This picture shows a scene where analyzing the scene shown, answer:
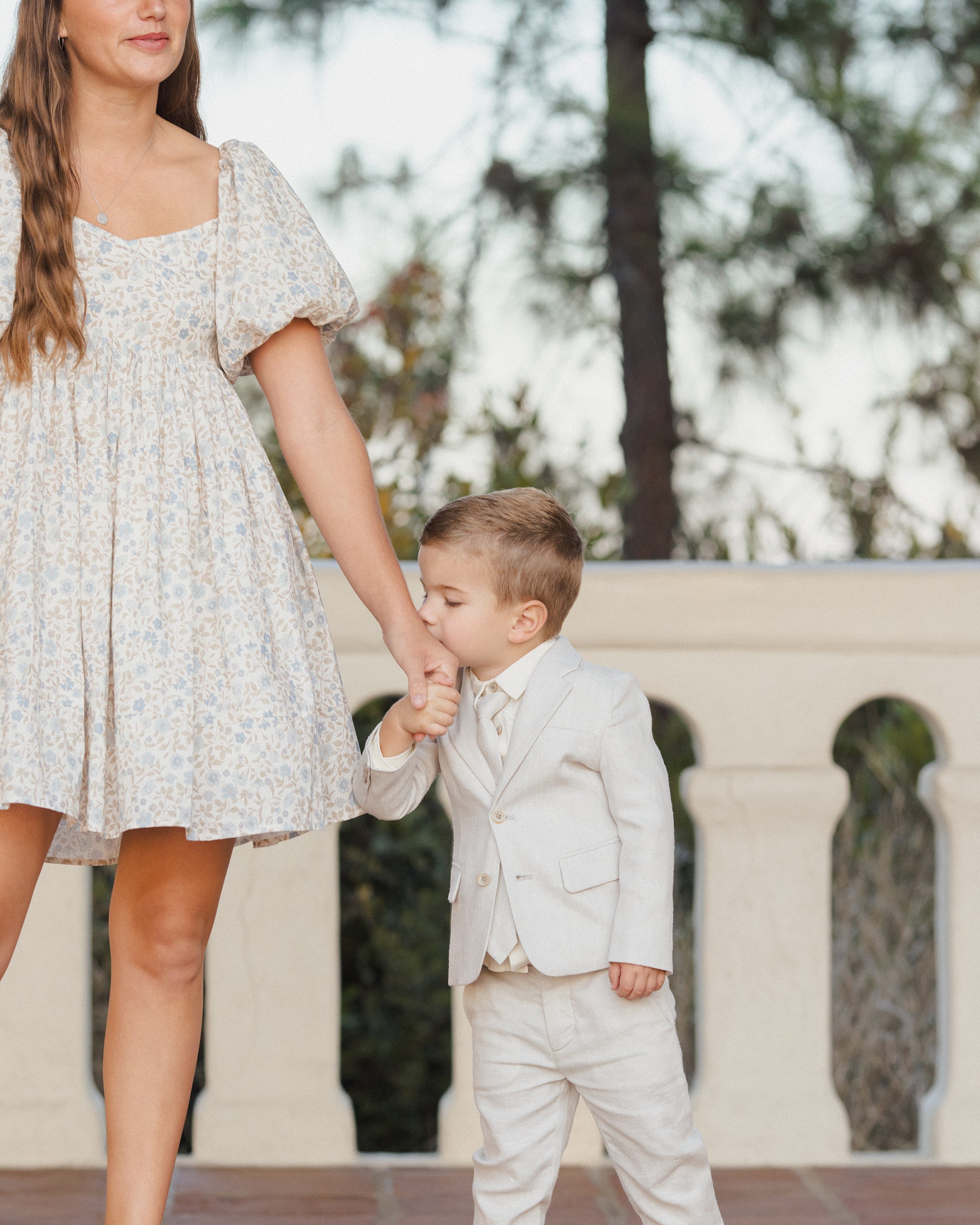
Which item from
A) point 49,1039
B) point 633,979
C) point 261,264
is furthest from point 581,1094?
point 261,264

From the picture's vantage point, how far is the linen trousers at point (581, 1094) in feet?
5.83

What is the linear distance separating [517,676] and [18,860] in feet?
1.98

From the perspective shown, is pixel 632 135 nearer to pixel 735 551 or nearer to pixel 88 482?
pixel 735 551

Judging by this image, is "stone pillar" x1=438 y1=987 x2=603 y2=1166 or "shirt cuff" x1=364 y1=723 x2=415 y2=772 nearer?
"shirt cuff" x1=364 y1=723 x2=415 y2=772

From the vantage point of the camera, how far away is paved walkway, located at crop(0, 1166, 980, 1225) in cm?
216

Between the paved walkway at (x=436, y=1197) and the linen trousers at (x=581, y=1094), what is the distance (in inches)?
15.5

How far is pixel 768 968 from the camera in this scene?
2.38m

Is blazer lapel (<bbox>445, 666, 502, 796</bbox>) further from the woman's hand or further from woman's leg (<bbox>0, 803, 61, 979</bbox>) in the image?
woman's leg (<bbox>0, 803, 61, 979</bbox>)

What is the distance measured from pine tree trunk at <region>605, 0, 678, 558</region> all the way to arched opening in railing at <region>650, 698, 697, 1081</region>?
585 mm

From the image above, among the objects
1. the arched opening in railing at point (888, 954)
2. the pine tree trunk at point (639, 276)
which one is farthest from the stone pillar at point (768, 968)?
the pine tree trunk at point (639, 276)

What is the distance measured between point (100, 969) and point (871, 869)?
212 cm

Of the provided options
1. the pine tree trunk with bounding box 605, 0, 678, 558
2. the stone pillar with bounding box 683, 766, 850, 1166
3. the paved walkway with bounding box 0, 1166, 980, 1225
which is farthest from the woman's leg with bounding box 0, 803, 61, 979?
the pine tree trunk with bounding box 605, 0, 678, 558

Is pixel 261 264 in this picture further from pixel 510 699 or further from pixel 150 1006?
pixel 150 1006

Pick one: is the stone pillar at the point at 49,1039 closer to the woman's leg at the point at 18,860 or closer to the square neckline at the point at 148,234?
the woman's leg at the point at 18,860
